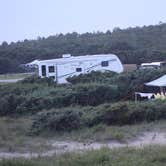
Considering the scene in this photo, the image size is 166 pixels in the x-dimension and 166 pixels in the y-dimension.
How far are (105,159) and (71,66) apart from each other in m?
28.6

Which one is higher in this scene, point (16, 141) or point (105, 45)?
point (105, 45)

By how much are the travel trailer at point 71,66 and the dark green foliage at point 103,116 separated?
1881 cm

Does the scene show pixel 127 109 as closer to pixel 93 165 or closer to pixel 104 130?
pixel 104 130

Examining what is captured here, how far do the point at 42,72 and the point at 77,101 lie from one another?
1231cm

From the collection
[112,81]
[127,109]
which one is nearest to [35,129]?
[127,109]

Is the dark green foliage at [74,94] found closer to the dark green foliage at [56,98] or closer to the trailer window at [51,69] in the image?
the dark green foliage at [56,98]

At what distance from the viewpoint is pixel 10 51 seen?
234 ft

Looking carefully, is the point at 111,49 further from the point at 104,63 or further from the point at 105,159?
the point at 105,159

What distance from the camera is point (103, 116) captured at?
1716cm

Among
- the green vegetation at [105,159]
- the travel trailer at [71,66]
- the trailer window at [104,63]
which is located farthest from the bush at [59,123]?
the trailer window at [104,63]

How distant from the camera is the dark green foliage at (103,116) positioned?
1577cm

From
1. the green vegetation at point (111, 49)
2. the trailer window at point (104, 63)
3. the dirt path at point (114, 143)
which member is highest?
the green vegetation at point (111, 49)

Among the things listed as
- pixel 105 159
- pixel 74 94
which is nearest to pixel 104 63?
pixel 74 94

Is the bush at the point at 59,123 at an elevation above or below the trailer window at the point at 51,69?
below
